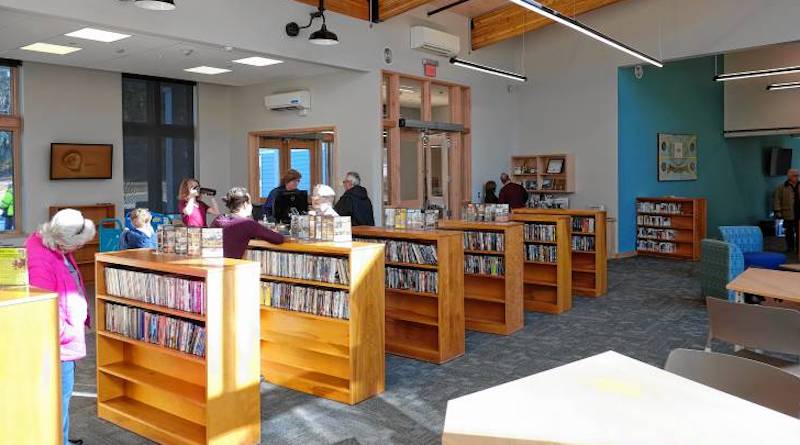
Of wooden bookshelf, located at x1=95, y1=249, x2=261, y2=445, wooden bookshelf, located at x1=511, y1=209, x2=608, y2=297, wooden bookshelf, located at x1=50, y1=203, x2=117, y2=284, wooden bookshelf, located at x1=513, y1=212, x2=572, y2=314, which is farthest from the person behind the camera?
wooden bookshelf, located at x1=50, y1=203, x2=117, y2=284

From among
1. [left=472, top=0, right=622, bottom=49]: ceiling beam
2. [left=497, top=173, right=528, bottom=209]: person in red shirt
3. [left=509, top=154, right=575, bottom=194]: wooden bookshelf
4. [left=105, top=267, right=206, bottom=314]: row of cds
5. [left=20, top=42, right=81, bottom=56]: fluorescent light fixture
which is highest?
[left=472, top=0, right=622, bottom=49]: ceiling beam

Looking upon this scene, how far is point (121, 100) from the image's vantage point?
1098 cm

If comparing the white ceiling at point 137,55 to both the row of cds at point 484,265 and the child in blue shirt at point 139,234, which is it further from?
the row of cds at point 484,265

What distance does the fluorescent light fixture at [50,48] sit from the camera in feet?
28.4

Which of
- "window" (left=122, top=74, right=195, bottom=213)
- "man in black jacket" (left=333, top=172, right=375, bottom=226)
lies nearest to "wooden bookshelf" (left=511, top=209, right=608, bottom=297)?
"man in black jacket" (left=333, top=172, right=375, bottom=226)

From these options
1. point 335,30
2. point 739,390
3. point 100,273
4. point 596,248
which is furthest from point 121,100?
point 739,390

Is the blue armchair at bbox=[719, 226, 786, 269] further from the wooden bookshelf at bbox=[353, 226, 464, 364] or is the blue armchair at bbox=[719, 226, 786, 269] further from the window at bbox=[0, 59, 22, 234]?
the window at bbox=[0, 59, 22, 234]

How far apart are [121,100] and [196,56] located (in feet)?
7.86

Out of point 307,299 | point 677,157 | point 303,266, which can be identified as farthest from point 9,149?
point 677,157

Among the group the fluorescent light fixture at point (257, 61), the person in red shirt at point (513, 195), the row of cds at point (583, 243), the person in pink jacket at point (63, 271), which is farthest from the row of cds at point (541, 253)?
the person in pink jacket at point (63, 271)

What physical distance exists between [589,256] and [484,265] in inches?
105

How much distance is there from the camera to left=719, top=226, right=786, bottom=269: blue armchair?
8.88 metres

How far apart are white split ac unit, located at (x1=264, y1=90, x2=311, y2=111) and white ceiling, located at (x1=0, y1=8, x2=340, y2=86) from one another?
0.33 m

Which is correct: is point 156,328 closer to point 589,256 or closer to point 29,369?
point 29,369
